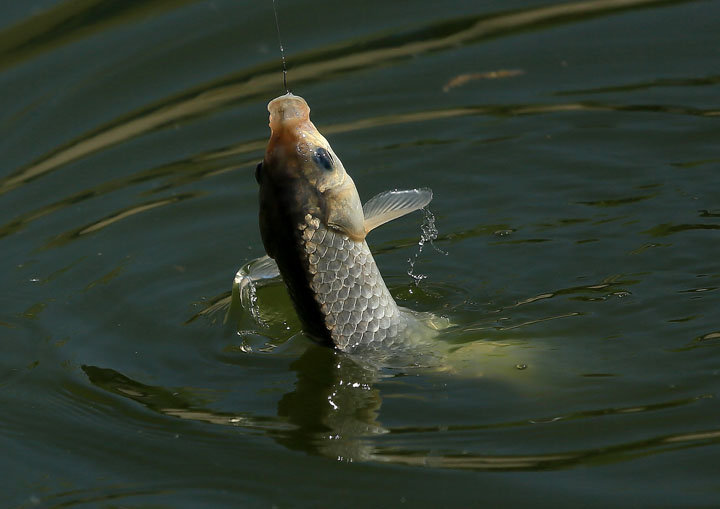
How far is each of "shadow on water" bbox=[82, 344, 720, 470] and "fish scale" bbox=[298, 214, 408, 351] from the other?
0.16 metres

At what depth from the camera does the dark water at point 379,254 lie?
4.24m

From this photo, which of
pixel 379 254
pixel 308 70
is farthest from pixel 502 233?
pixel 308 70

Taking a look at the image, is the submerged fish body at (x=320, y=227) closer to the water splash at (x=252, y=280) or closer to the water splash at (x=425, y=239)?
the water splash at (x=252, y=280)

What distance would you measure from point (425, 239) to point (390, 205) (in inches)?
55.3

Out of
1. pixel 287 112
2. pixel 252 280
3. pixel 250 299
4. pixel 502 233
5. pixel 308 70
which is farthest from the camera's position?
pixel 308 70

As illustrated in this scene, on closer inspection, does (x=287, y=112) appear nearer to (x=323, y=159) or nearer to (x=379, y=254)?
(x=323, y=159)

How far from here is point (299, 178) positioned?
450 cm

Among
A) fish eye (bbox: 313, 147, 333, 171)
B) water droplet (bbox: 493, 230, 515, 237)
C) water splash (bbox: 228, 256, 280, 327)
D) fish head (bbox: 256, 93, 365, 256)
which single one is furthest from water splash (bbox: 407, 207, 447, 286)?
fish eye (bbox: 313, 147, 333, 171)

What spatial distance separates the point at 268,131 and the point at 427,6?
1886 millimetres

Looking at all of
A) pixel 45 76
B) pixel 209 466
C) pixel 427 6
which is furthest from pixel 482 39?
pixel 209 466

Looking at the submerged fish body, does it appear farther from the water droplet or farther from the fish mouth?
the water droplet

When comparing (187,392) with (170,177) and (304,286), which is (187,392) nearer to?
(304,286)

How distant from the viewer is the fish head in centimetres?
448

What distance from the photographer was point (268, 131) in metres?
7.60
